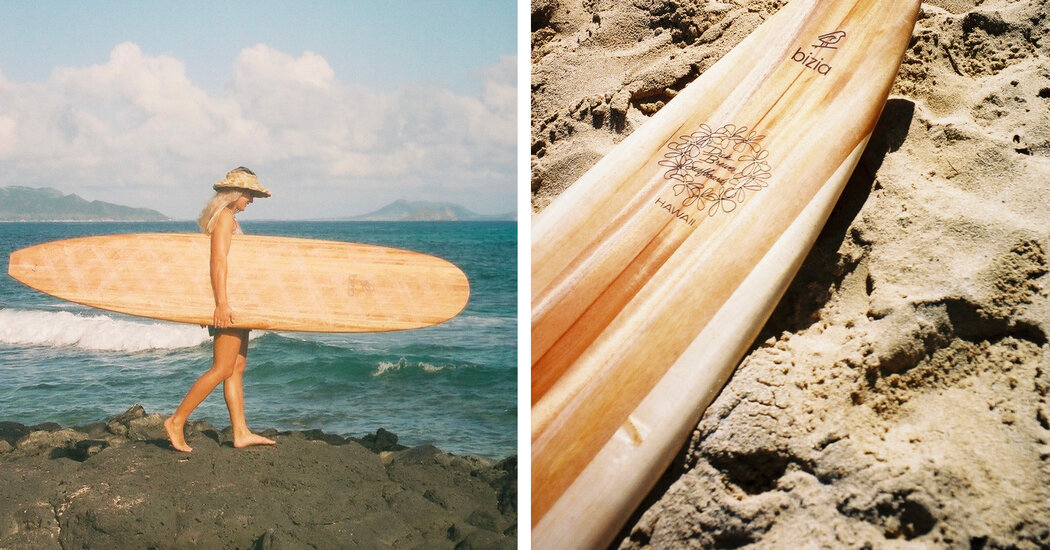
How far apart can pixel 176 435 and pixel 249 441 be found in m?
0.18

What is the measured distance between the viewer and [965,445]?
1117 mm

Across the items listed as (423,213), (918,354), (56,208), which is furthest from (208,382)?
(918,354)

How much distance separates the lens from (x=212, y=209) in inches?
68.3

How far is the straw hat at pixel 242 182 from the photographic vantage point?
175 centimetres

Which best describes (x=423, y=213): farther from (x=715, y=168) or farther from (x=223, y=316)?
(x=715, y=168)

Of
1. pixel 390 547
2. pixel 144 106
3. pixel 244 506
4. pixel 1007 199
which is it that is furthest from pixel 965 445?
pixel 144 106

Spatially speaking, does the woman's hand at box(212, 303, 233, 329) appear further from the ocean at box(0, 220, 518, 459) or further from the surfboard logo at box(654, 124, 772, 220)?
the surfboard logo at box(654, 124, 772, 220)

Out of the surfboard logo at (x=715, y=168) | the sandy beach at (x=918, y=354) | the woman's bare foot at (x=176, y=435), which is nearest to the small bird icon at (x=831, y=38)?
the sandy beach at (x=918, y=354)

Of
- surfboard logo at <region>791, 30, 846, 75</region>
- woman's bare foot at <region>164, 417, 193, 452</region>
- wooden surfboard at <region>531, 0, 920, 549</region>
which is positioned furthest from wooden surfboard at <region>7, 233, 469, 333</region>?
surfboard logo at <region>791, 30, 846, 75</region>

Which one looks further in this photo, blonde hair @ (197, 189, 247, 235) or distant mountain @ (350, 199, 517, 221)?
distant mountain @ (350, 199, 517, 221)

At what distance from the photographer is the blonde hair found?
68.1 inches

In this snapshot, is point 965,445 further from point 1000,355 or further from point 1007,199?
point 1007,199

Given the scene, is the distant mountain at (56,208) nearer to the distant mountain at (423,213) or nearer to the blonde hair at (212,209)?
the blonde hair at (212,209)

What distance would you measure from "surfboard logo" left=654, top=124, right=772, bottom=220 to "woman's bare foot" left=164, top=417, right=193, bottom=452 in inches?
54.4
